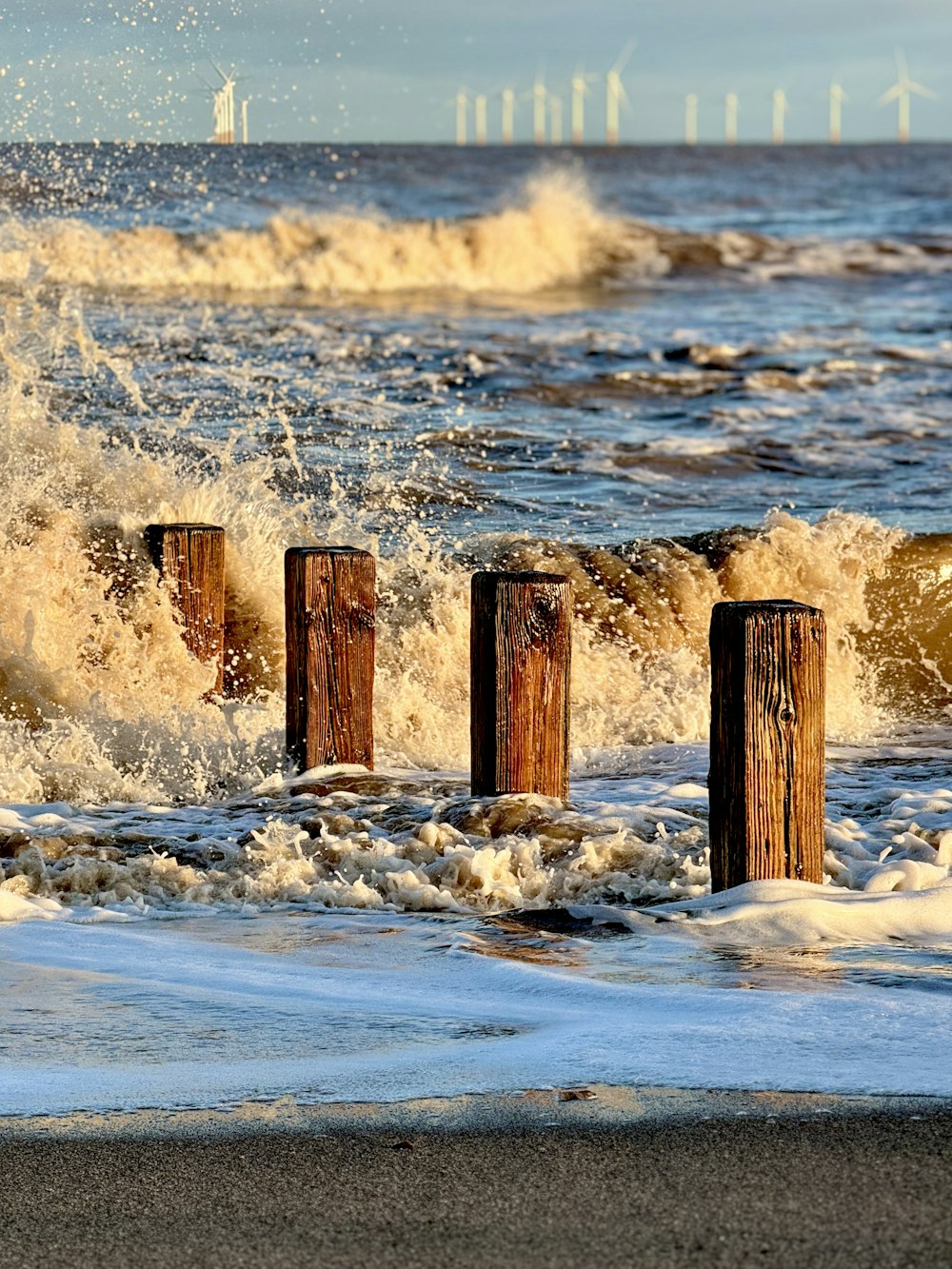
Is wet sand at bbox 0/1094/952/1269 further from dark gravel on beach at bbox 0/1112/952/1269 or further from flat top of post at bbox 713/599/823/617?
flat top of post at bbox 713/599/823/617

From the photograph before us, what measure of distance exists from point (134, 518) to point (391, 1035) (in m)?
4.63

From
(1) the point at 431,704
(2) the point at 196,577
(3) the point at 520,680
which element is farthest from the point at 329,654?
(1) the point at 431,704

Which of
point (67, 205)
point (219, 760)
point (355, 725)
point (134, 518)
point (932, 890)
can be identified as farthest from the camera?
point (67, 205)

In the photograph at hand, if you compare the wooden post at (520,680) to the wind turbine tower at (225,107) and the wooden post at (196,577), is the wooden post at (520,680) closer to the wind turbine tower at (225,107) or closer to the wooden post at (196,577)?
the wooden post at (196,577)

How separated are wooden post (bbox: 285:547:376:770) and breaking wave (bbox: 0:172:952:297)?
12289mm

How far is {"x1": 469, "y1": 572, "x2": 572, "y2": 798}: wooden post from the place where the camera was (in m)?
5.27

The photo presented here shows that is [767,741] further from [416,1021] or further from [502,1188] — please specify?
[502,1188]

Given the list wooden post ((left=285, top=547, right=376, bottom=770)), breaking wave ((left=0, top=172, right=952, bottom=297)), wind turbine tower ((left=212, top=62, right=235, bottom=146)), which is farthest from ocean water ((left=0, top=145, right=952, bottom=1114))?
wind turbine tower ((left=212, top=62, right=235, bottom=146))

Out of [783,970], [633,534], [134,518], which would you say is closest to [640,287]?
[633,534]

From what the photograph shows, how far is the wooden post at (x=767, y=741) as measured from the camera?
4496mm

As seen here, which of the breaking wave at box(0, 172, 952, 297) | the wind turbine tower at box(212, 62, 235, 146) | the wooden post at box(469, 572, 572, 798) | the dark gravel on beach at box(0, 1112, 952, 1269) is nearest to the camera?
the dark gravel on beach at box(0, 1112, 952, 1269)

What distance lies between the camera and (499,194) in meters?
38.1

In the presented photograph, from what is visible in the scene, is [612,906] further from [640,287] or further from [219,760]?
[640,287]

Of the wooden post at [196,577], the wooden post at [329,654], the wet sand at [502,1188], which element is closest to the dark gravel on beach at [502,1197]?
the wet sand at [502,1188]
